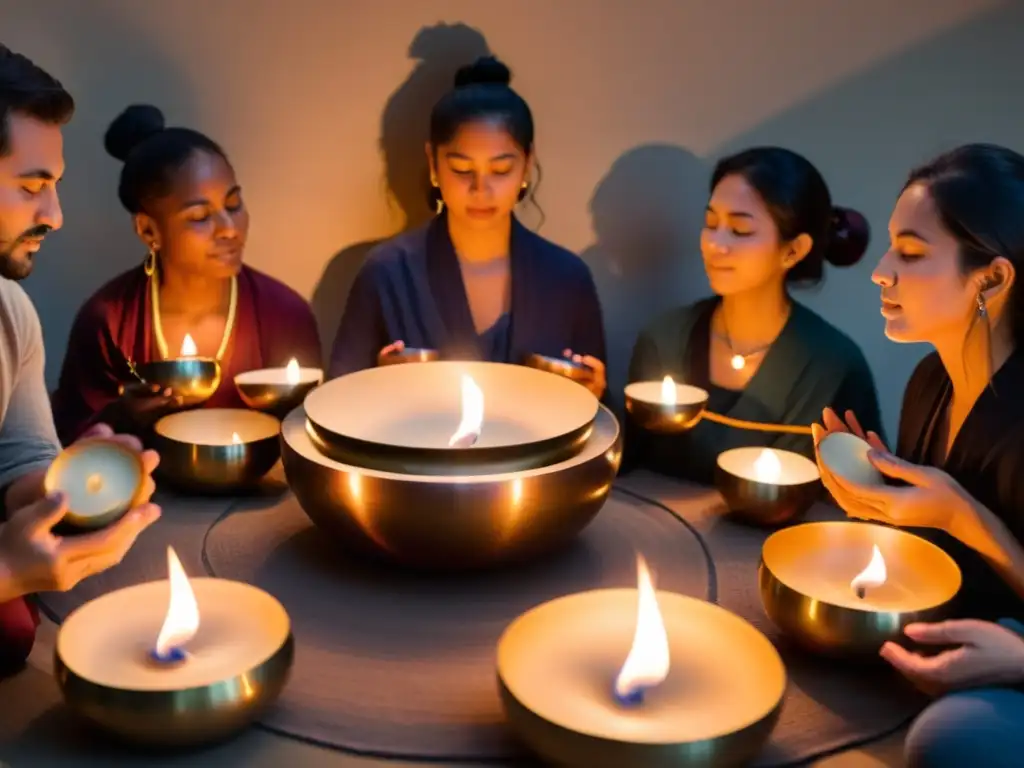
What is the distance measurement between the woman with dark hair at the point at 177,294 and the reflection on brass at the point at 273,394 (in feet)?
1.16

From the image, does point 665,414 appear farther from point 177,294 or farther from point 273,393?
point 177,294

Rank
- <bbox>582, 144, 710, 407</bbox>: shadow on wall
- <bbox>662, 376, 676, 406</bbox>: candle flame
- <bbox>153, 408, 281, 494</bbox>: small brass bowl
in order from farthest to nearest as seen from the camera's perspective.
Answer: <bbox>582, 144, 710, 407</bbox>: shadow on wall < <bbox>662, 376, 676, 406</bbox>: candle flame < <bbox>153, 408, 281, 494</bbox>: small brass bowl

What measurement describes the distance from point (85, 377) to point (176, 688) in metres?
1.00

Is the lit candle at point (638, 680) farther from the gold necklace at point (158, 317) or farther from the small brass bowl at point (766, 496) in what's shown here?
the gold necklace at point (158, 317)

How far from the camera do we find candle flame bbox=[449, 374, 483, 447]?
0.92m

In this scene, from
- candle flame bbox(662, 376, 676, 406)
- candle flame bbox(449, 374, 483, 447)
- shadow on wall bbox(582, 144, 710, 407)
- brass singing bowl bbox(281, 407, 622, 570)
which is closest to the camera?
brass singing bowl bbox(281, 407, 622, 570)

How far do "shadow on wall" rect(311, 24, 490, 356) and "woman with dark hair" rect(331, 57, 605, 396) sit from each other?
0.09m

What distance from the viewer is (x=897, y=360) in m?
1.81

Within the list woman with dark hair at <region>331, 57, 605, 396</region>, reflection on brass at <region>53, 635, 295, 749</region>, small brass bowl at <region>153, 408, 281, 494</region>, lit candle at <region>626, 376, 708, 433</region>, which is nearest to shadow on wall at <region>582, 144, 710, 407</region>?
woman with dark hair at <region>331, 57, 605, 396</region>

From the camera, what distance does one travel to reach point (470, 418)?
37.5 inches

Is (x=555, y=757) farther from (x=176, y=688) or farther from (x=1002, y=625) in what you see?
(x=1002, y=625)

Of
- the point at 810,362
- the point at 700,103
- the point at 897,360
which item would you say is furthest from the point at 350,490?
the point at 897,360

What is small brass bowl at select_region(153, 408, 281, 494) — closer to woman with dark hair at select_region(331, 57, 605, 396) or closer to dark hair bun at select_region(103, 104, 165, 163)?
woman with dark hair at select_region(331, 57, 605, 396)

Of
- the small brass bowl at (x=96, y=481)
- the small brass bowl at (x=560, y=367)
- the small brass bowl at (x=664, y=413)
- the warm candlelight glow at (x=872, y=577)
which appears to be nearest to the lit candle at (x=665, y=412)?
the small brass bowl at (x=664, y=413)
